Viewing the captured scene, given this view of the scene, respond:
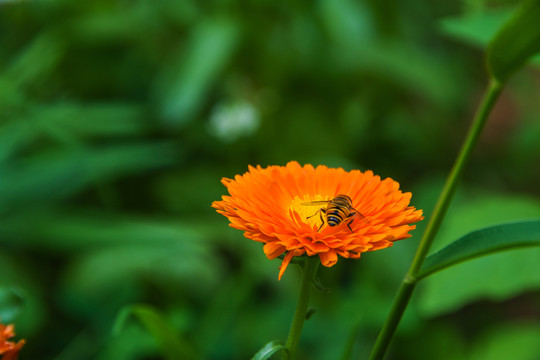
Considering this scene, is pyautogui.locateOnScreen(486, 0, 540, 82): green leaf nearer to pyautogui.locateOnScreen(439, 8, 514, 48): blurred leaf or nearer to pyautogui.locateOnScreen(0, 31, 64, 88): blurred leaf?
pyautogui.locateOnScreen(439, 8, 514, 48): blurred leaf

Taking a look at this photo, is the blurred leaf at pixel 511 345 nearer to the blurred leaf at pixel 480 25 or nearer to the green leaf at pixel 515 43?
the blurred leaf at pixel 480 25

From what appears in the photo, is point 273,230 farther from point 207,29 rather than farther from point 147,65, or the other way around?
point 147,65

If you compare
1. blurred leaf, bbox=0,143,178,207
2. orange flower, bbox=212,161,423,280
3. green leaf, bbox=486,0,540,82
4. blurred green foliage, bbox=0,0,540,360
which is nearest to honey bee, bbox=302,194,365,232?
orange flower, bbox=212,161,423,280

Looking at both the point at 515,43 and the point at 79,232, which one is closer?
the point at 515,43

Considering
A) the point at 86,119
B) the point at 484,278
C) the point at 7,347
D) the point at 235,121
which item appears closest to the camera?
the point at 7,347

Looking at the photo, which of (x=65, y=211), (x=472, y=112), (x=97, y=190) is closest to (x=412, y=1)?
(x=472, y=112)

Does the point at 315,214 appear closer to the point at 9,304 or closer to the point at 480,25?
the point at 9,304

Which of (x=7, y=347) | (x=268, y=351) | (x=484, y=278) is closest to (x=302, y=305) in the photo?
(x=268, y=351)
